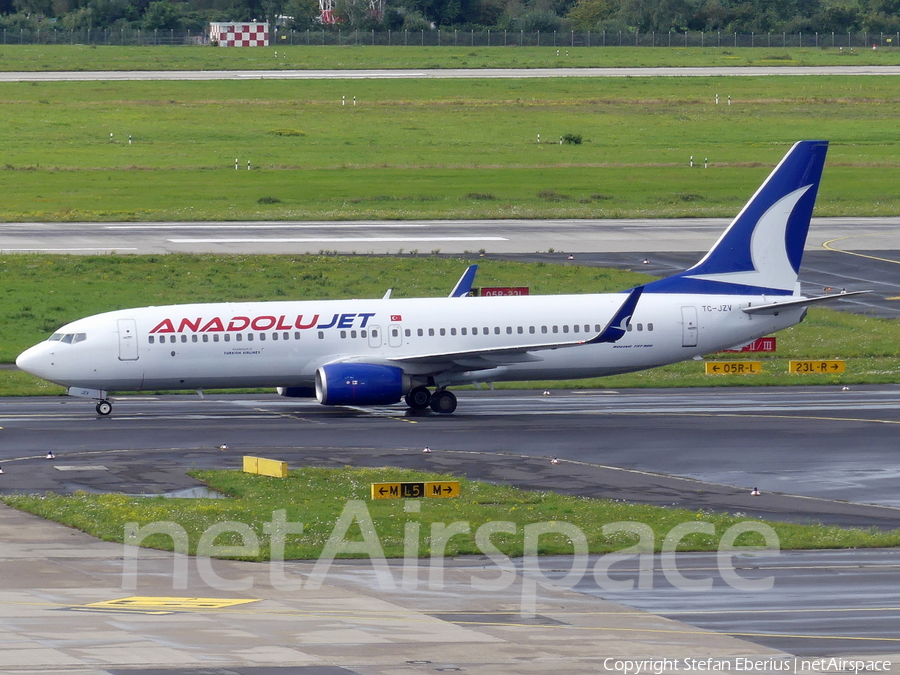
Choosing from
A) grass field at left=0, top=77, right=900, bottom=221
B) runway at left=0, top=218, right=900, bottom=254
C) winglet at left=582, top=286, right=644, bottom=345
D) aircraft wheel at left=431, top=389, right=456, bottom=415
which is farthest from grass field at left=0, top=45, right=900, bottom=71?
winglet at left=582, top=286, right=644, bottom=345

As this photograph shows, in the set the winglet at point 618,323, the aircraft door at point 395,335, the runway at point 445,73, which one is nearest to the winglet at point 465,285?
the aircraft door at point 395,335

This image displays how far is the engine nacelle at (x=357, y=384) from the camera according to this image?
42.3m

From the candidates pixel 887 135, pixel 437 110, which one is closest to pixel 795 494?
pixel 887 135

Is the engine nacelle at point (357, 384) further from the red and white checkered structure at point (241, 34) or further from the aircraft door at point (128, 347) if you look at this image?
the red and white checkered structure at point (241, 34)

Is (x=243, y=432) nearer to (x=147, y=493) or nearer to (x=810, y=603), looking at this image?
(x=147, y=493)

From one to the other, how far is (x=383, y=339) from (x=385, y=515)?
15596 mm

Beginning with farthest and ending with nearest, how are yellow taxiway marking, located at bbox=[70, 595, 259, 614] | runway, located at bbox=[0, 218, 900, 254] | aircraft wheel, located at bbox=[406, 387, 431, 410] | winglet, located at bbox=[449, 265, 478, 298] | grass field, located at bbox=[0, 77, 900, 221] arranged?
grass field, located at bbox=[0, 77, 900, 221], runway, located at bbox=[0, 218, 900, 254], winglet, located at bbox=[449, 265, 478, 298], aircraft wheel, located at bbox=[406, 387, 431, 410], yellow taxiway marking, located at bbox=[70, 595, 259, 614]

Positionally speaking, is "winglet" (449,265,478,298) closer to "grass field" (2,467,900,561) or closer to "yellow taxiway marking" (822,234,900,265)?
"grass field" (2,467,900,561)

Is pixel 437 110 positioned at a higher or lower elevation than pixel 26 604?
higher

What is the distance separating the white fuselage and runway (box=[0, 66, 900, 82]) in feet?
372

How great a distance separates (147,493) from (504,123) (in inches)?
3935

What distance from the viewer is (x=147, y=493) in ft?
104

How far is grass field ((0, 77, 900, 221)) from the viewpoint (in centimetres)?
9000

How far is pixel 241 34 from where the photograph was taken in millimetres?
193625
